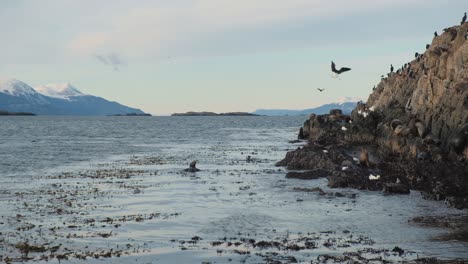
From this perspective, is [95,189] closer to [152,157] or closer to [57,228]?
[57,228]

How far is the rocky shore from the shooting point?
34.3 m

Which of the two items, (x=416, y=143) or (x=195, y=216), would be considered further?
(x=416, y=143)

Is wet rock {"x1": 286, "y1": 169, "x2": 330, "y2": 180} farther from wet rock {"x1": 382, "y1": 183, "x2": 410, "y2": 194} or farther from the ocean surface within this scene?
wet rock {"x1": 382, "y1": 183, "x2": 410, "y2": 194}

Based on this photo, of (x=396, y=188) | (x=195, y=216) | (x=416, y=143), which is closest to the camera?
(x=195, y=216)

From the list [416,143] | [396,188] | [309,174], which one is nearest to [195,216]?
[396,188]

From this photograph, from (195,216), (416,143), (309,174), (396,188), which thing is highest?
(416,143)

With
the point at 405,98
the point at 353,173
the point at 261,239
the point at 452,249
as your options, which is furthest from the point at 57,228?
the point at 405,98

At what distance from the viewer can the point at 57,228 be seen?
22.4 meters

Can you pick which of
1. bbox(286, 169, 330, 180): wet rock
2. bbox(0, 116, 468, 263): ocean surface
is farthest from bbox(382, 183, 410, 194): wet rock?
bbox(286, 169, 330, 180): wet rock

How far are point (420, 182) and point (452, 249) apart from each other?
15.9 metres

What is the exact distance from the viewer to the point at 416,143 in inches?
1768

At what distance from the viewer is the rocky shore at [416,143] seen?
A: 34.3 m

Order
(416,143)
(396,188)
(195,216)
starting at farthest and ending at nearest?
(416,143) → (396,188) → (195,216)

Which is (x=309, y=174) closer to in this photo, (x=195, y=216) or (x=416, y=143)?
(x=416, y=143)
